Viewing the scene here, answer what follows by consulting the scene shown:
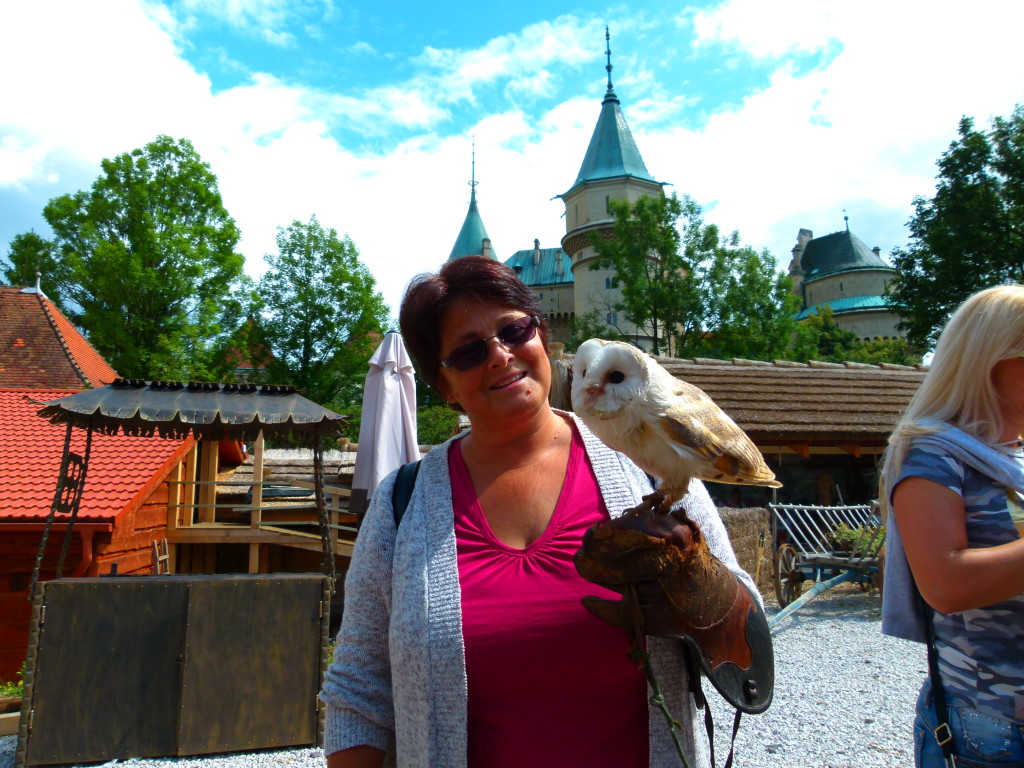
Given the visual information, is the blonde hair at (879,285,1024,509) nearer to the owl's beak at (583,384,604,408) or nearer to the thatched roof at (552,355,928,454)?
the owl's beak at (583,384,604,408)

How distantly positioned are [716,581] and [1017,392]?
1098 mm

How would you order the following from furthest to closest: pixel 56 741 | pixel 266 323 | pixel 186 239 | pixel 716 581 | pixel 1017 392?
pixel 266 323, pixel 186 239, pixel 56 741, pixel 1017 392, pixel 716 581

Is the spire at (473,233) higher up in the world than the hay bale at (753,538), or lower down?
higher up

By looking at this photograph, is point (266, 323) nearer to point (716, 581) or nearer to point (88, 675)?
point (88, 675)

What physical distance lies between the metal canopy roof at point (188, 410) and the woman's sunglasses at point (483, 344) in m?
4.65

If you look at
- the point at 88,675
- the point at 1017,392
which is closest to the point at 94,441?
the point at 88,675

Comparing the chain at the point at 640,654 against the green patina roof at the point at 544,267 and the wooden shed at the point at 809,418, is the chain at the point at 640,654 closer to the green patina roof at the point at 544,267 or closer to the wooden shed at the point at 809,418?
the wooden shed at the point at 809,418

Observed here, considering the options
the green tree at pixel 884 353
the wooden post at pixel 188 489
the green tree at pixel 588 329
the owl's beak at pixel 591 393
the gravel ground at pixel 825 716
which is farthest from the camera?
the green tree at pixel 884 353

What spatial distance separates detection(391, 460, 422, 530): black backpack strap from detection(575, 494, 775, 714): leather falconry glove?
54 cm

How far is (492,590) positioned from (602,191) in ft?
150

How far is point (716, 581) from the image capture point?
4.95 feet

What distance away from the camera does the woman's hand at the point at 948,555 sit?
163 centimetres

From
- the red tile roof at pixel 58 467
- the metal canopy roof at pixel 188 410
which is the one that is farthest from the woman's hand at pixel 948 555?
the red tile roof at pixel 58 467

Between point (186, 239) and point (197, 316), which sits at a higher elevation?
point (186, 239)
